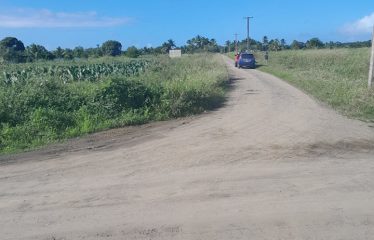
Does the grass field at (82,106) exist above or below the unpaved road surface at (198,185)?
above

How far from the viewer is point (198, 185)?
6984mm

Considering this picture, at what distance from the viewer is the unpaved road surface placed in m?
5.41

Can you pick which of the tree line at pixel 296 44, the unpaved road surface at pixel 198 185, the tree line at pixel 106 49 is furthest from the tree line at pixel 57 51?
the unpaved road surface at pixel 198 185

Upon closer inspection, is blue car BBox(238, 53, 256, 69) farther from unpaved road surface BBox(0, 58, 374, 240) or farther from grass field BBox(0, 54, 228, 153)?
unpaved road surface BBox(0, 58, 374, 240)

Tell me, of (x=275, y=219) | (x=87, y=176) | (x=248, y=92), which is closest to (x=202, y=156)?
(x=87, y=176)

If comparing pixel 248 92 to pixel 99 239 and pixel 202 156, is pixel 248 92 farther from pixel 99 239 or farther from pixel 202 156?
pixel 99 239

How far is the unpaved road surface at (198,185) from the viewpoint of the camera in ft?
17.8

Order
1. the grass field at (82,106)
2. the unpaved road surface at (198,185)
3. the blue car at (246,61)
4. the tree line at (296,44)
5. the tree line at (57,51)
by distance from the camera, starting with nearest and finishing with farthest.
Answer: the unpaved road surface at (198,185), the grass field at (82,106), the blue car at (246,61), the tree line at (57,51), the tree line at (296,44)

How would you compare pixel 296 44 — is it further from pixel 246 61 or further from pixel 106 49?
pixel 246 61

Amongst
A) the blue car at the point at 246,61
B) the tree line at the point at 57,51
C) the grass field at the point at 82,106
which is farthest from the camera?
the tree line at the point at 57,51

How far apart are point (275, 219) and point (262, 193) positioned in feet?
3.16

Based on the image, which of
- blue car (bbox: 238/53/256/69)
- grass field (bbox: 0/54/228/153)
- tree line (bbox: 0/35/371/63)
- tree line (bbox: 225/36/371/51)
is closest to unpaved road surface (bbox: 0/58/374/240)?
grass field (bbox: 0/54/228/153)

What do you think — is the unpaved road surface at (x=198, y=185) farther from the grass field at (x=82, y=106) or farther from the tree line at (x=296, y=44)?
the tree line at (x=296, y=44)

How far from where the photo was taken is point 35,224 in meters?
5.60
